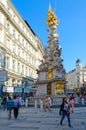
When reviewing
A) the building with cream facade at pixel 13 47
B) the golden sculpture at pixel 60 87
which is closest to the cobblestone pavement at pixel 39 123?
the golden sculpture at pixel 60 87

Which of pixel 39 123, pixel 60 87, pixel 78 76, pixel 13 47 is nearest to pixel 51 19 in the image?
pixel 60 87

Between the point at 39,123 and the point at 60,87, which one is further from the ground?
the point at 60,87

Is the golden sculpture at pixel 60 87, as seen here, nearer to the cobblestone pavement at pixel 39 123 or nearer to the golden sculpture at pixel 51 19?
the golden sculpture at pixel 51 19

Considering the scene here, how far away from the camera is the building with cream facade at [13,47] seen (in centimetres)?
5191

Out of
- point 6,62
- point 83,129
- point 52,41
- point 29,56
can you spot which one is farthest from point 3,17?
point 83,129

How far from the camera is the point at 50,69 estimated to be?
3866cm

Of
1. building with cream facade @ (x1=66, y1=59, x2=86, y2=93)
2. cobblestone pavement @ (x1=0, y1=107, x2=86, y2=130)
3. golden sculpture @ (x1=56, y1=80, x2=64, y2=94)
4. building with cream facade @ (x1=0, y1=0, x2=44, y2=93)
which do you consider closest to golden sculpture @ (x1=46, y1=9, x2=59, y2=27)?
golden sculpture @ (x1=56, y1=80, x2=64, y2=94)

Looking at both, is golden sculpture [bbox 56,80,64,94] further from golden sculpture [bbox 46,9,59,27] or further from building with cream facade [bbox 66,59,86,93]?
A: building with cream facade [bbox 66,59,86,93]

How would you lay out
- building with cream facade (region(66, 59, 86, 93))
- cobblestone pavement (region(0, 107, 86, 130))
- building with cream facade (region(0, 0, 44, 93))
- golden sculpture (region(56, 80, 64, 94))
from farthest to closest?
building with cream facade (region(66, 59, 86, 93)) < building with cream facade (region(0, 0, 44, 93)) < golden sculpture (region(56, 80, 64, 94)) < cobblestone pavement (region(0, 107, 86, 130))

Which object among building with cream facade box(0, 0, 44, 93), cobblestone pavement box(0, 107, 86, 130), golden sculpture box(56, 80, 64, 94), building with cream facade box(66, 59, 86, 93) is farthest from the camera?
building with cream facade box(66, 59, 86, 93)

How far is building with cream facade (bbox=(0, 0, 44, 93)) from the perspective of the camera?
170 ft

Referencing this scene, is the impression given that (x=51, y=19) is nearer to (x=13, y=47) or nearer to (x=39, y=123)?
(x=13, y=47)

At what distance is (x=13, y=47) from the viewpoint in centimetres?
5956

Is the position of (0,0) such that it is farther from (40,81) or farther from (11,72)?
(40,81)
